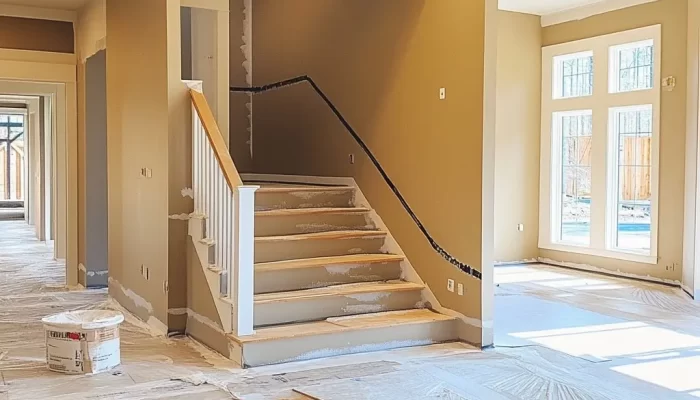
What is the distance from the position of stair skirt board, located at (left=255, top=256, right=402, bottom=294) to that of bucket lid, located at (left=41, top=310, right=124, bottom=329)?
1.18 meters

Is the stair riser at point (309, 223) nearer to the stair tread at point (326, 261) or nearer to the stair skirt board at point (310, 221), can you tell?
the stair skirt board at point (310, 221)

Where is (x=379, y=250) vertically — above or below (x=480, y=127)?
below

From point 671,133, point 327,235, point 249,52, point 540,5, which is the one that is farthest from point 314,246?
point 540,5

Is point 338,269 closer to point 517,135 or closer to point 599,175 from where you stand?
point 599,175

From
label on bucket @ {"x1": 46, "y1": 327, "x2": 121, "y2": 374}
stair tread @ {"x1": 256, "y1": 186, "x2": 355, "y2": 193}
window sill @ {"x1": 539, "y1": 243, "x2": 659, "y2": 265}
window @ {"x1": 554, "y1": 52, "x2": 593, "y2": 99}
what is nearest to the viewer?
label on bucket @ {"x1": 46, "y1": 327, "x2": 121, "y2": 374}

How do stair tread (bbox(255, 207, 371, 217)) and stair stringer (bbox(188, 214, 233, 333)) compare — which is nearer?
stair stringer (bbox(188, 214, 233, 333))

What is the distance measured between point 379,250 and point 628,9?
4.81m

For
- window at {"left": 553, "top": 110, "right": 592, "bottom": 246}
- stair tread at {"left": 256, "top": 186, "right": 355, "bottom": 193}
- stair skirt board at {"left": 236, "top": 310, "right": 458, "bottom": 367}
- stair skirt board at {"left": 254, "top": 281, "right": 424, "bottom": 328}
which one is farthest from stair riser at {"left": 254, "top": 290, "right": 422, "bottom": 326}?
window at {"left": 553, "top": 110, "right": 592, "bottom": 246}

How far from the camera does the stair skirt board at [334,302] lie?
5.24 metres

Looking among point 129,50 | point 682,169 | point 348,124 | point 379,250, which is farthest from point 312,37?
point 682,169

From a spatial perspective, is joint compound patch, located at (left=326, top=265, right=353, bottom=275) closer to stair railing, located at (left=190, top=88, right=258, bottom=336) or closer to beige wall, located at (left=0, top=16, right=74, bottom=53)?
stair railing, located at (left=190, top=88, right=258, bottom=336)

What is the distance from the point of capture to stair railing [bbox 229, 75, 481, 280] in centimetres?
557

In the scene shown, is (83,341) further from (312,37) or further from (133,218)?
(312,37)

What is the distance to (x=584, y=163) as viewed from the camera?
965 cm
